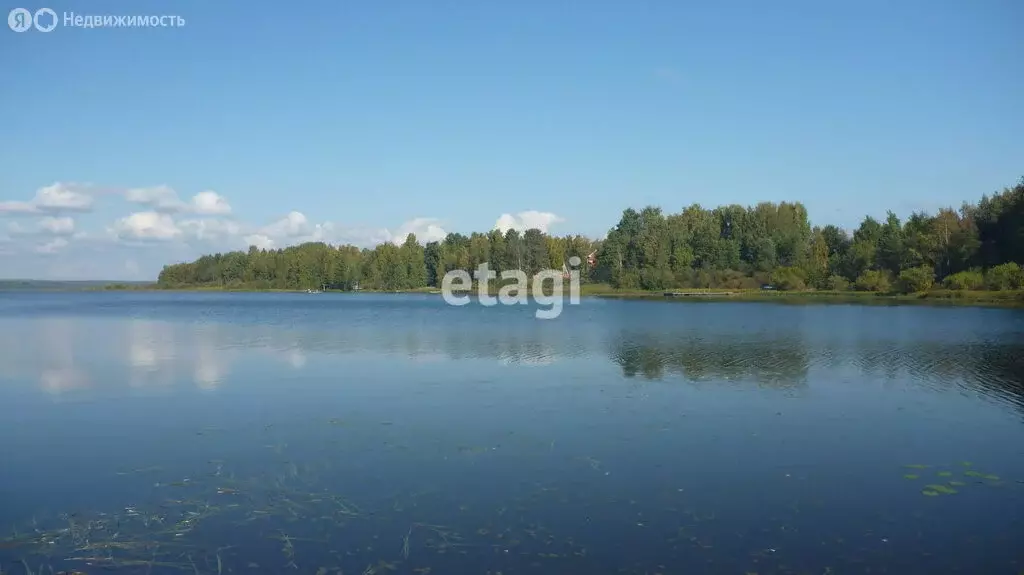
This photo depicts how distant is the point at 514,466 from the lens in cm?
1187

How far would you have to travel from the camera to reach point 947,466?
39.6 ft

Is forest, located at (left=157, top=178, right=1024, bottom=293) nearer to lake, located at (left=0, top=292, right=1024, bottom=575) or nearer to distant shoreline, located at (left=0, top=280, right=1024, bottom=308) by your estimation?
distant shoreline, located at (left=0, top=280, right=1024, bottom=308)

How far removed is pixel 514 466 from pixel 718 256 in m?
103

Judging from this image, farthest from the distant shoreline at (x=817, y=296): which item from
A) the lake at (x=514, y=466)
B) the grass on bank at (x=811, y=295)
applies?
the lake at (x=514, y=466)

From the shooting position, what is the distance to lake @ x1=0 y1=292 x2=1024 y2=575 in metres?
8.43

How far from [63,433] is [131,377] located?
27.0ft

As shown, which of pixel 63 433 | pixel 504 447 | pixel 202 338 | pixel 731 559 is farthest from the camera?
pixel 202 338

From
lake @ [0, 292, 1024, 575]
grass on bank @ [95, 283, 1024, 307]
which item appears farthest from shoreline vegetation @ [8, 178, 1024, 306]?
lake @ [0, 292, 1024, 575]

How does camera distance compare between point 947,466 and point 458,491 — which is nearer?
point 458,491

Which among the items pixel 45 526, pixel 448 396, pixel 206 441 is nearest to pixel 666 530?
pixel 45 526

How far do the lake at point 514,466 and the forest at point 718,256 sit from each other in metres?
61.9

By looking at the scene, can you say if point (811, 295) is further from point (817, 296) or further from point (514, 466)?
point (514, 466)

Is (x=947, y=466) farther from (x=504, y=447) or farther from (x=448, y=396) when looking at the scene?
(x=448, y=396)

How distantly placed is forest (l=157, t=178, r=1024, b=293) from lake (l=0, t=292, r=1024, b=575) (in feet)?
203
